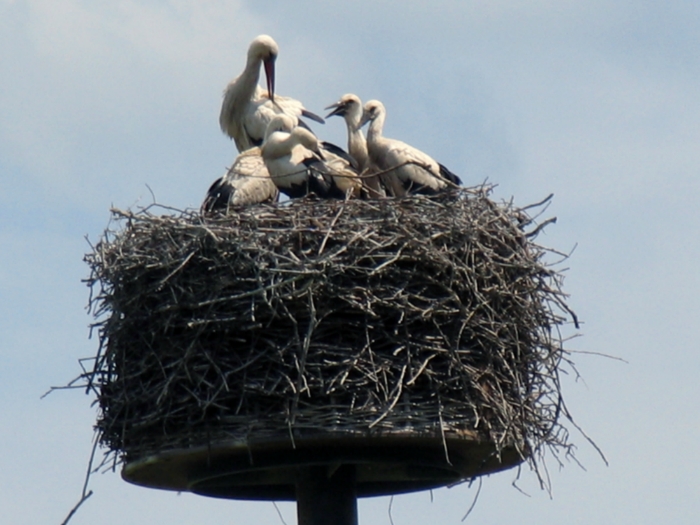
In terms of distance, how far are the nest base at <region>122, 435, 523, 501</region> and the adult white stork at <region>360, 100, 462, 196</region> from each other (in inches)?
75.2

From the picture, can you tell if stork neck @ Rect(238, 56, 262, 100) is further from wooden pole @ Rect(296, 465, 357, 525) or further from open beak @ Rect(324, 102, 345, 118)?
wooden pole @ Rect(296, 465, 357, 525)

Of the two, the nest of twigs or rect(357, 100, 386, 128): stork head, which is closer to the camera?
the nest of twigs

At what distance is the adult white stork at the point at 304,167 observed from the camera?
9.95 meters

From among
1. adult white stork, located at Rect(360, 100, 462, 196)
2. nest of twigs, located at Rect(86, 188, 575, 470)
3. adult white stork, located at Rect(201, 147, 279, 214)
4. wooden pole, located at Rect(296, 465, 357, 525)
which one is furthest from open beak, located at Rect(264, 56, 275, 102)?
wooden pole, located at Rect(296, 465, 357, 525)

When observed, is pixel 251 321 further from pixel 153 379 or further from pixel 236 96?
pixel 236 96

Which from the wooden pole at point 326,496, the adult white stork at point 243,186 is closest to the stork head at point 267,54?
the adult white stork at point 243,186

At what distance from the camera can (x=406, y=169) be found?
10203 mm

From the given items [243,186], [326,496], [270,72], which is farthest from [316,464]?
[270,72]

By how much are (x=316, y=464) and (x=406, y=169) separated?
8.89 feet

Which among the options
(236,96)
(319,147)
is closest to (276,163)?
(319,147)

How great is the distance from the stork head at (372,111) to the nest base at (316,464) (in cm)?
290

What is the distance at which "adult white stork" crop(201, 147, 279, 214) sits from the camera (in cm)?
976

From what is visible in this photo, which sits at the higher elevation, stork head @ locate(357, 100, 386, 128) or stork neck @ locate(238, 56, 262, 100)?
stork neck @ locate(238, 56, 262, 100)

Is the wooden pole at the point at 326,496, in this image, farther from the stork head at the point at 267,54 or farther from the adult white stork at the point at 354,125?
the stork head at the point at 267,54
